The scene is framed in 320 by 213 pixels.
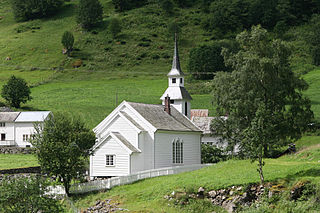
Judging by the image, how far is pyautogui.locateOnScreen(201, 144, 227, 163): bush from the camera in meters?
54.3

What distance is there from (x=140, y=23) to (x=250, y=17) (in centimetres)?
3298

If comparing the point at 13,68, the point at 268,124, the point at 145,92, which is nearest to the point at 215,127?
the point at 268,124

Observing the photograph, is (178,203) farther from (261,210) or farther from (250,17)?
(250,17)

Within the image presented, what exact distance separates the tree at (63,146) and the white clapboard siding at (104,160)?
3.72 m

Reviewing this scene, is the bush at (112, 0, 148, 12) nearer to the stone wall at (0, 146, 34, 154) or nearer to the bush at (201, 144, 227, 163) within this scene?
the stone wall at (0, 146, 34, 154)

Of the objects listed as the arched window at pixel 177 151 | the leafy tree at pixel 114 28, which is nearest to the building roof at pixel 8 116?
the arched window at pixel 177 151

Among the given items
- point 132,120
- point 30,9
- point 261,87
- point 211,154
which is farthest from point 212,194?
point 30,9

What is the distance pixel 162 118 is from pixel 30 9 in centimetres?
12728

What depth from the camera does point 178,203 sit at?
106ft

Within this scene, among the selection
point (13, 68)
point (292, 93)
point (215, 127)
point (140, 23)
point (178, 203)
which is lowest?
point (178, 203)

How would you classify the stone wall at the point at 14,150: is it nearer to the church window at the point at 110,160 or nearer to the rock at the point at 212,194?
the church window at the point at 110,160

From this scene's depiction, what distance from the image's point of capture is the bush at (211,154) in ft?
178

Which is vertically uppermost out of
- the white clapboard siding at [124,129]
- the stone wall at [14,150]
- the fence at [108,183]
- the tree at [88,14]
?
the tree at [88,14]

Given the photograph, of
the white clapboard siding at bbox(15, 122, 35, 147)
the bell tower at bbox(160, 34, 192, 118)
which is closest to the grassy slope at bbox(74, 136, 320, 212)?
the bell tower at bbox(160, 34, 192, 118)
